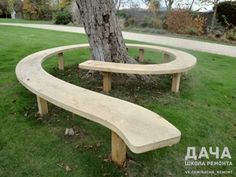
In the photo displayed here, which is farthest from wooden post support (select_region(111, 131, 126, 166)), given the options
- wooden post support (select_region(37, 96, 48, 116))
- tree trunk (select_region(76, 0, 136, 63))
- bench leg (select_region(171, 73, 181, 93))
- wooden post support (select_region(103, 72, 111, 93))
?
tree trunk (select_region(76, 0, 136, 63))

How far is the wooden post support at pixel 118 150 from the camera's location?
7.55 ft

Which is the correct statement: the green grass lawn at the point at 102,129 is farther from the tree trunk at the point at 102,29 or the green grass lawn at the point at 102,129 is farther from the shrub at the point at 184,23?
the shrub at the point at 184,23

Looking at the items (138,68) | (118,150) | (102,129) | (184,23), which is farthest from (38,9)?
(118,150)

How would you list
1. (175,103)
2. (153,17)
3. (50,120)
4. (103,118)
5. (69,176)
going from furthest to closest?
(153,17)
(175,103)
(50,120)
(69,176)
(103,118)

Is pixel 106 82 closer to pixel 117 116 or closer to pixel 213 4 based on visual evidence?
pixel 117 116

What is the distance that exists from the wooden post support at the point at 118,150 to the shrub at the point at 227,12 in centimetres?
1223

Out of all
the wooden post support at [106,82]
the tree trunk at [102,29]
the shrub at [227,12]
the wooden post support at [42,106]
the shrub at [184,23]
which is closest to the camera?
the wooden post support at [42,106]

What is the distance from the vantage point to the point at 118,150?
2369mm

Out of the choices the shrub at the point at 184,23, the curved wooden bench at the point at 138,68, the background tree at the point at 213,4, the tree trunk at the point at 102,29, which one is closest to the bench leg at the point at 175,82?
the curved wooden bench at the point at 138,68

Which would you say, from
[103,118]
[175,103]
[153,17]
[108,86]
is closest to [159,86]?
[175,103]

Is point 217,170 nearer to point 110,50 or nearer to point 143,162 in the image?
point 143,162

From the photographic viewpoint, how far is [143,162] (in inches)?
98.0

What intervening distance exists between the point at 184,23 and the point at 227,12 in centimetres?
252

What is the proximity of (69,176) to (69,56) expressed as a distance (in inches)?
172
